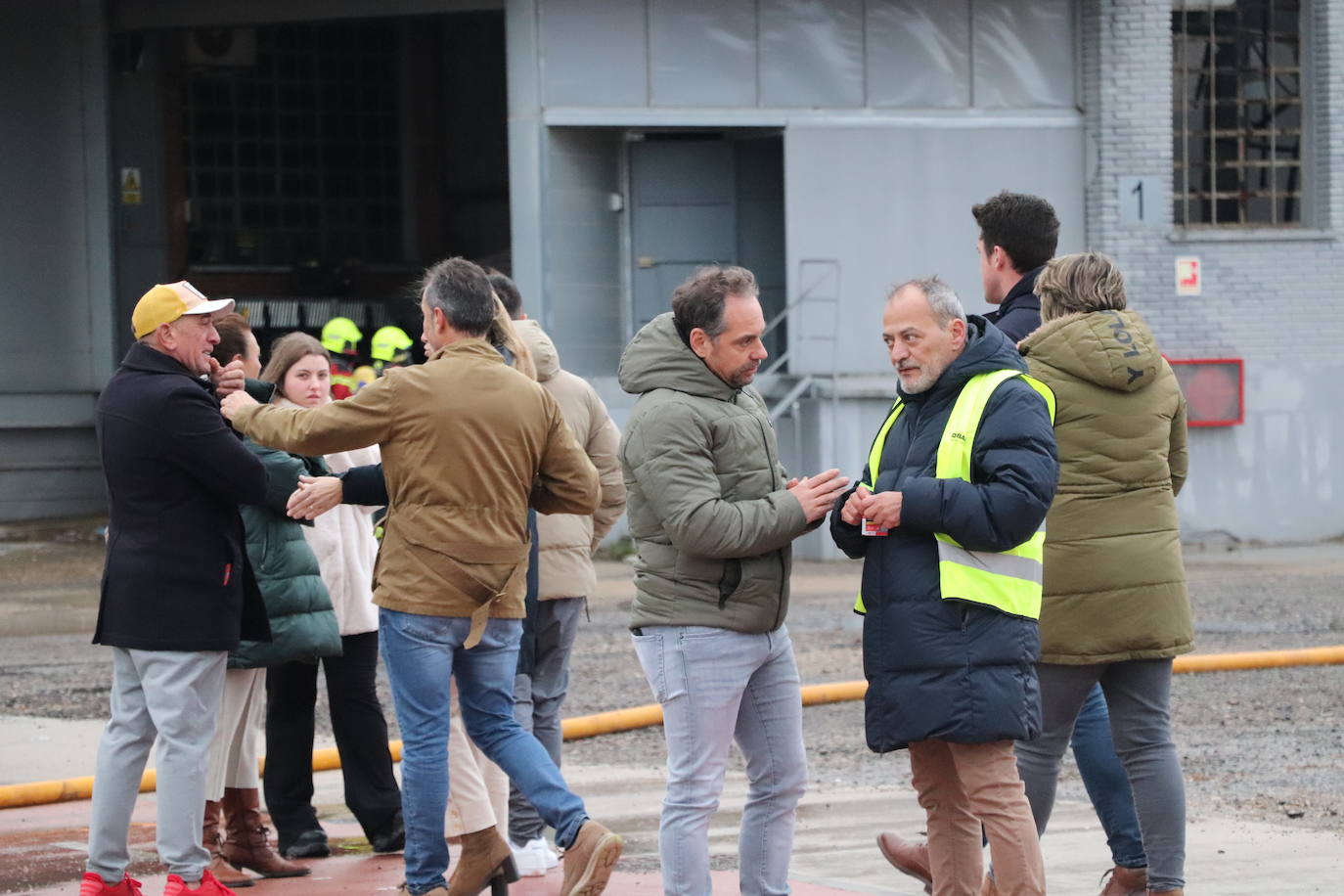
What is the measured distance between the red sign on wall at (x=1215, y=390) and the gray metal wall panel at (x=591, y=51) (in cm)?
608

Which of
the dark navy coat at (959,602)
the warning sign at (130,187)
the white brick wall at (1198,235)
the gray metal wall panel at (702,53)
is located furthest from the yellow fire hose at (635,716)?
the warning sign at (130,187)

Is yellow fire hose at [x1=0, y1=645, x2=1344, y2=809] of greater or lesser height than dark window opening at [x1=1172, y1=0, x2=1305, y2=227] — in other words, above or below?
below

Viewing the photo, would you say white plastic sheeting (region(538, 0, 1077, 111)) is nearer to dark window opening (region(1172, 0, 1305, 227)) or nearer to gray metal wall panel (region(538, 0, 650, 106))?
gray metal wall panel (region(538, 0, 650, 106))

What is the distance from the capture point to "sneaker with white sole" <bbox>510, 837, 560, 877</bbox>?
255 inches

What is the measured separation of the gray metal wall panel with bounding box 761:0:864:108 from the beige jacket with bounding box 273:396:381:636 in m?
11.8

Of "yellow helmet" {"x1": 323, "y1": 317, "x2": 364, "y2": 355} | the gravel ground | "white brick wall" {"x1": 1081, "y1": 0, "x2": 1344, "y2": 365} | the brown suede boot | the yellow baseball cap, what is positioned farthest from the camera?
"white brick wall" {"x1": 1081, "y1": 0, "x2": 1344, "y2": 365}

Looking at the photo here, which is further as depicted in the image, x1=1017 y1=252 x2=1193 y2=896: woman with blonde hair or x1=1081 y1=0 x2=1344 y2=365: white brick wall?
x1=1081 y1=0 x2=1344 y2=365: white brick wall

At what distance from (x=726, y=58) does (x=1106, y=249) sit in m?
4.21

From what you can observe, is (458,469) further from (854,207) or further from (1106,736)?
(854,207)

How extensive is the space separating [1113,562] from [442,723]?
2036 millimetres

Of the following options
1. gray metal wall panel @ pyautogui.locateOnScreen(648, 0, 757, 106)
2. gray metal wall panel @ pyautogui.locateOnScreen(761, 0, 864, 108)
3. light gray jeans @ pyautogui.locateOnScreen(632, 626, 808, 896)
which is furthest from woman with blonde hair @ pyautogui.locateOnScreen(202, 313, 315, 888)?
gray metal wall panel @ pyautogui.locateOnScreen(761, 0, 864, 108)

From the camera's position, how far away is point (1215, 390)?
61.4ft

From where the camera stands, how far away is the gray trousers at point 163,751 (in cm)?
568

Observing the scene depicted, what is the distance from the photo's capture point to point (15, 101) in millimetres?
20219
